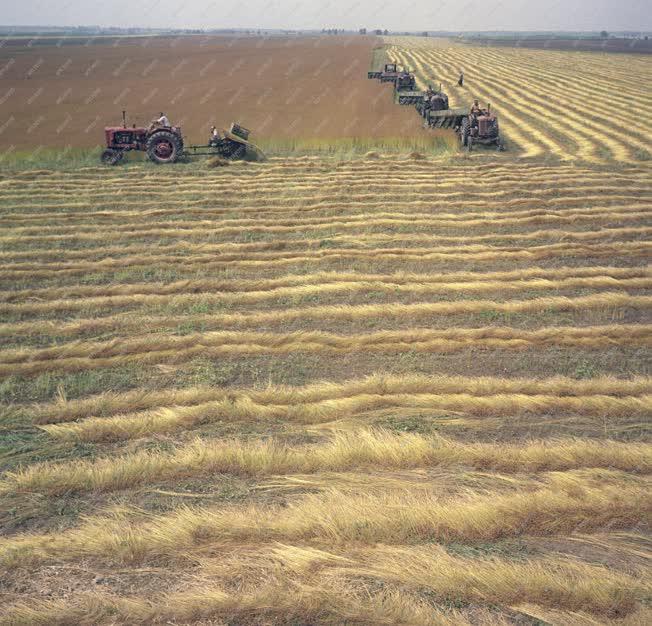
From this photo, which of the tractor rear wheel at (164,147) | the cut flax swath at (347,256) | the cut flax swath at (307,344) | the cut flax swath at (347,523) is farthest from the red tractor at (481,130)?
the cut flax swath at (347,523)

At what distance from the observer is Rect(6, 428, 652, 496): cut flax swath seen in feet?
16.0

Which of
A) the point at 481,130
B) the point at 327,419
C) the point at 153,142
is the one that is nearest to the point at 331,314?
the point at 327,419

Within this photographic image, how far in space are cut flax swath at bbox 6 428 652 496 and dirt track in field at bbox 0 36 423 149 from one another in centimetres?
1865

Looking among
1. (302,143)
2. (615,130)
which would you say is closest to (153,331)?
(302,143)

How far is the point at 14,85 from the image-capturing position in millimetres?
43031

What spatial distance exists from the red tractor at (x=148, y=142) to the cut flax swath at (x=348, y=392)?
13.1m

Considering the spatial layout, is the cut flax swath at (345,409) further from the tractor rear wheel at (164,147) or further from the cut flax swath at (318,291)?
the tractor rear wheel at (164,147)

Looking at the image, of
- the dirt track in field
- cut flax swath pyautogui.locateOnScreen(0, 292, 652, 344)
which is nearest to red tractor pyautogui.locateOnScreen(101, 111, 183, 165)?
the dirt track in field

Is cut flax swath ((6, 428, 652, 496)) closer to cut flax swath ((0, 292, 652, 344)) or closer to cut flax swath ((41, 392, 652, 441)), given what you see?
cut flax swath ((41, 392, 652, 441))

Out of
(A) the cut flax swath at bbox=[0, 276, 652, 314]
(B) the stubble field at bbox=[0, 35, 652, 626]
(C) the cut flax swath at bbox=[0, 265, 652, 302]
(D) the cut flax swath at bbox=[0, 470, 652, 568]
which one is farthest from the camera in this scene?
(C) the cut flax swath at bbox=[0, 265, 652, 302]

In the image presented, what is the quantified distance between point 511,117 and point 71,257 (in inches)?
913

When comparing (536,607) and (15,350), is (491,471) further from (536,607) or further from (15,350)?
(15,350)

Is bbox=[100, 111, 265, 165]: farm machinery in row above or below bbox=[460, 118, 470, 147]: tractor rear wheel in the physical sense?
below

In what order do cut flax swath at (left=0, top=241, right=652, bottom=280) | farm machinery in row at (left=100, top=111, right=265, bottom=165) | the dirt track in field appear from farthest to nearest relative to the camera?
the dirt track in field → farm machinery in row at (left=100, top=111, right=265, bottom=165) → cut flax swath at (left=0, top=241, right=652, bottom=280)
